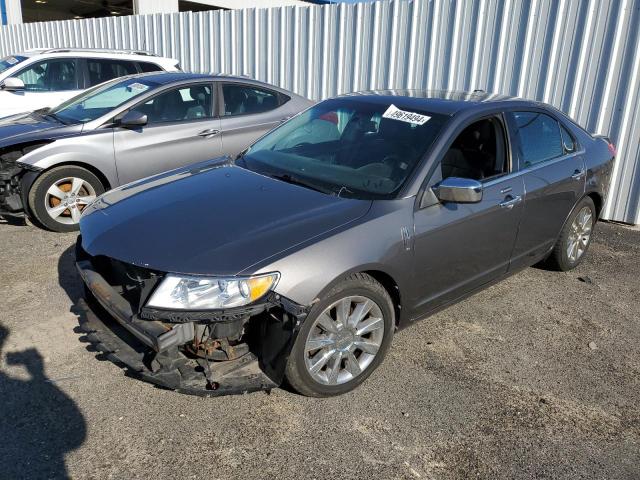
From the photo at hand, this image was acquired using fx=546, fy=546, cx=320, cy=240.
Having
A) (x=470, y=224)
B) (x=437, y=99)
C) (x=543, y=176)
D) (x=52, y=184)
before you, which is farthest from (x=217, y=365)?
(x=52, y=184)

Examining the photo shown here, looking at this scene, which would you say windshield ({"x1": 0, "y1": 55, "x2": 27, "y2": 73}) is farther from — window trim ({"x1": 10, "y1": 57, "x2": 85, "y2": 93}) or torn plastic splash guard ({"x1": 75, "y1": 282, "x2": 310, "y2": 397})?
torn plastic splash guard ({"x1": 75, "y1": 282, "x2": 310, "y2": 397})

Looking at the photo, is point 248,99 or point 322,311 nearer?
point 322,311

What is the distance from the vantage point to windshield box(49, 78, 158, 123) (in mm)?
5923

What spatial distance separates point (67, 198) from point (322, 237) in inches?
148

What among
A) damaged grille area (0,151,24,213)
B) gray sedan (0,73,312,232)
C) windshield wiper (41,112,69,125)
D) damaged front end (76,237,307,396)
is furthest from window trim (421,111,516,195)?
windshield wiper (41,112,69,125)

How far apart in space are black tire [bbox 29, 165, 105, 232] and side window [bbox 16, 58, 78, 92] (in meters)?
3.41

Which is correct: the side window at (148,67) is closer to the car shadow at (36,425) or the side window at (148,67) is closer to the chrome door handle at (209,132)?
the chrome door handle at (209,132)

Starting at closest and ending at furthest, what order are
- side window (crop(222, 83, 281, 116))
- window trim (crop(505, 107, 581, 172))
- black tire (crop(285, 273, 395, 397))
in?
1. black tire (crop(285, 273, 395, 397))
2. window trim (crop(505, 107, 581, 172))
3. side window (crop(222, 83, 281, 116))

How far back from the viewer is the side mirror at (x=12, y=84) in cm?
771

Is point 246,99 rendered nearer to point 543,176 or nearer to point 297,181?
point 297,181

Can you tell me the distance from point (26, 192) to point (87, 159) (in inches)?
25.9

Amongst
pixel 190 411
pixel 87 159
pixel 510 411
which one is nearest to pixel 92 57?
pixel 87 159

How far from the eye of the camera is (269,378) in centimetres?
282

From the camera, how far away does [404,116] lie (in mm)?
3799
